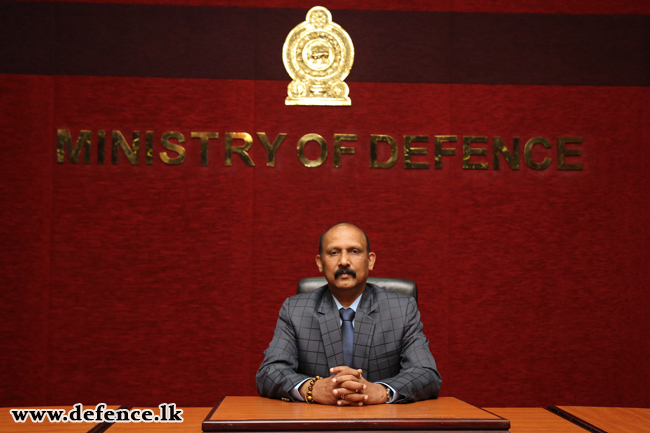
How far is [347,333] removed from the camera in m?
1.97

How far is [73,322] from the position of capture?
3.21m

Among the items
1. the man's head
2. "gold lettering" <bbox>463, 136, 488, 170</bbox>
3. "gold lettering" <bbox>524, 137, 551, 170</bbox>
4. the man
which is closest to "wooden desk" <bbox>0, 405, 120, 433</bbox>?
the man

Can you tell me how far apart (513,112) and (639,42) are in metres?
0.95

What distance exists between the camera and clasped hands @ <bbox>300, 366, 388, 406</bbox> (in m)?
1.51

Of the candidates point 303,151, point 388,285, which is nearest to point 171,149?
point 303,151

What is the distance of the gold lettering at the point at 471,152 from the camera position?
3318mm

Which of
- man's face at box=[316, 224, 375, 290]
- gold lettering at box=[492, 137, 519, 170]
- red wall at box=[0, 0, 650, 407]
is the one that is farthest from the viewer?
gold lettering at box=[492, 137, 519, 170]

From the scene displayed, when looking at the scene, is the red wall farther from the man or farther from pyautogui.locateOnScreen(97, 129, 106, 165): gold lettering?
the man

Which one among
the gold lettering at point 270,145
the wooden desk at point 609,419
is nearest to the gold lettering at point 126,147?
the gold lettering at point 270,145

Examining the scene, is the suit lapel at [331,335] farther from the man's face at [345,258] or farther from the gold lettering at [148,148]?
the gold lettering at [148,148]

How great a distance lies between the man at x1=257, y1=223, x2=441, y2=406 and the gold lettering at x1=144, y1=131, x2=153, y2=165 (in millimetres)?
1694

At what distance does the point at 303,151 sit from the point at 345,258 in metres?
1.43

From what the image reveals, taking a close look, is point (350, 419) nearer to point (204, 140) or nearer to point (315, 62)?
point (204, 140)

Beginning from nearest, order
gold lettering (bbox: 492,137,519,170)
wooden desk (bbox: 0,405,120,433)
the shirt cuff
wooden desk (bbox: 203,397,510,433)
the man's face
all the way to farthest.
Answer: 1. wooden desk (bbox: 203,397,510,433)
2. wooden desk (bbox: 0,405,120,433)
3. the shirt cuff
4. the man's face
5. gold lettering (bbox: 492,137,519,170)
